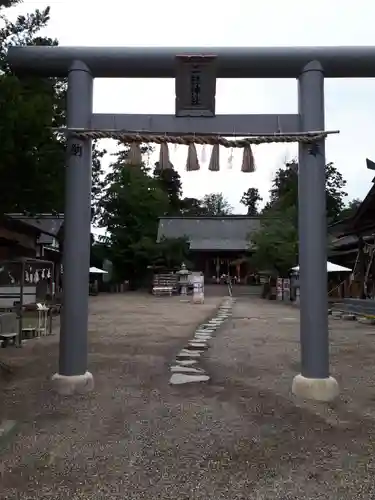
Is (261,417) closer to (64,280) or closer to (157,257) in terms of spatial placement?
(64,280)

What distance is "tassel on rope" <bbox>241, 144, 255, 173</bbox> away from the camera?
234 inches

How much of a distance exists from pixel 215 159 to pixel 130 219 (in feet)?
108

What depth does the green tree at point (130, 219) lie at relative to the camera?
→ 121 ft

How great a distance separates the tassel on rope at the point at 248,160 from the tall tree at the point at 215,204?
62543mm

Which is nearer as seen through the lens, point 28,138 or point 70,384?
point 70,384

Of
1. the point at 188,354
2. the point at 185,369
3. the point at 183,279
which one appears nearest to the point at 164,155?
the point at 185,369

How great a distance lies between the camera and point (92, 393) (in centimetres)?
583

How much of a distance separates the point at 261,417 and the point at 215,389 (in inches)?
46.7

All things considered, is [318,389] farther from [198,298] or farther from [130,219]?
[130,219]

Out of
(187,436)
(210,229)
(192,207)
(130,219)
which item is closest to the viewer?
(187,436)

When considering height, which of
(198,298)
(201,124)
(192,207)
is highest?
(192,207)

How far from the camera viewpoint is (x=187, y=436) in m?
4.37

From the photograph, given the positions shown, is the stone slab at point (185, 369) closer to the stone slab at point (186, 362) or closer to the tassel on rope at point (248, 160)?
the stone slab at point (186, 362)

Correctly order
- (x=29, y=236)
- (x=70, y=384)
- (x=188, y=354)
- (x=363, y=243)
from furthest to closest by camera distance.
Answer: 1. (x=363, y=243)
2. (x=29, y=236)
3. (x=188, y=354)
4. (x=70, y=384)
